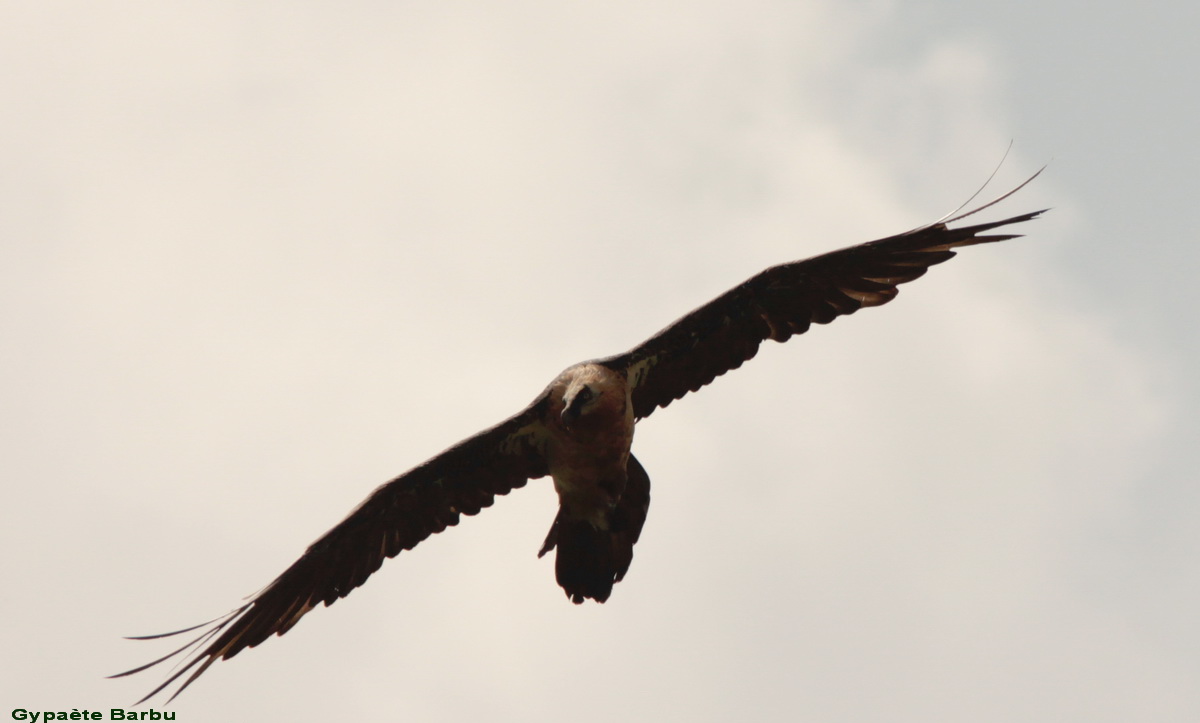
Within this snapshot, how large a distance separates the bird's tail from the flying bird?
12mm

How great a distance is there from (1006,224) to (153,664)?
7.24m

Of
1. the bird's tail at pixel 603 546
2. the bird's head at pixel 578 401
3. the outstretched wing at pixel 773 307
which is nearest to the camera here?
the bird's head at pixel 578 401

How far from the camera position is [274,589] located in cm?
1213

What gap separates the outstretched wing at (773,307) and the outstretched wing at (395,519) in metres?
1.05

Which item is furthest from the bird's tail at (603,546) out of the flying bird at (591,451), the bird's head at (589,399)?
the bird's head at (589,399)

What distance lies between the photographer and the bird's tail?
11.9 meters

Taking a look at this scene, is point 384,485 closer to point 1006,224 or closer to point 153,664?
point 153,664

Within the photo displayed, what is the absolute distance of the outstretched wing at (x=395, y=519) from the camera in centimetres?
1205

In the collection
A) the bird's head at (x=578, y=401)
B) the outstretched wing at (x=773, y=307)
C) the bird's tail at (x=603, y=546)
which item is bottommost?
the bird's tail at (x=603, y=546)

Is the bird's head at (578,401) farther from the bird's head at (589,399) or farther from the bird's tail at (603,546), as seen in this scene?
the bird's tail at (603,546)

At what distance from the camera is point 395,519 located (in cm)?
1260

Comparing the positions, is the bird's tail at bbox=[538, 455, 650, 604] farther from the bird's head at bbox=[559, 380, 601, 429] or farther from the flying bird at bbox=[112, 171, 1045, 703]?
the bird's head at bbox=[559, 380, 601, 429]

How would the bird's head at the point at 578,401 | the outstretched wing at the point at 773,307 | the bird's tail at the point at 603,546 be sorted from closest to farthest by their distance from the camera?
the bird's head at the point at 578,401, the outstretched wing at the point at 773,307, the bird's tail at the point at 603,546

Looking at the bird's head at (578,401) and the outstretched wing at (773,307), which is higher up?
the outstretched wing at (773,307)
